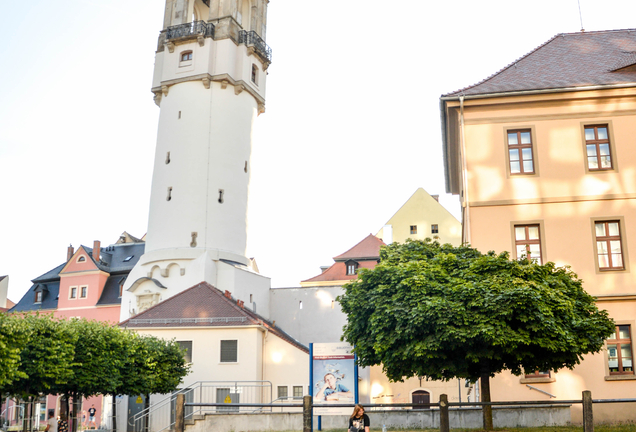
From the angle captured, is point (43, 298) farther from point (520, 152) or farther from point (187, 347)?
point (520, 152)

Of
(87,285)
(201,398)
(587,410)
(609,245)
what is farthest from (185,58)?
(587,410)

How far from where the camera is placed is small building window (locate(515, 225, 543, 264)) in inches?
998

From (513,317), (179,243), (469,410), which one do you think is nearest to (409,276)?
(513,317)

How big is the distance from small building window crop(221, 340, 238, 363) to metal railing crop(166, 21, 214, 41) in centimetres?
2535

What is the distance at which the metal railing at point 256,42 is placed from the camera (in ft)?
173

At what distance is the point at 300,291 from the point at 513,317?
1363 inches

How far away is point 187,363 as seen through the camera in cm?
3703

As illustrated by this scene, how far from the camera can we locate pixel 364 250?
66250mm

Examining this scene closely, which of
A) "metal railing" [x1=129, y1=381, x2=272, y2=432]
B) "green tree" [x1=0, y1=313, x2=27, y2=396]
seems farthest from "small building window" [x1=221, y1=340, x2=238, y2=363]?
"green tree" [x1=0, y1=313, x2=27, y2=396]

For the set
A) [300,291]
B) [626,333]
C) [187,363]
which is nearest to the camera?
[626,333]

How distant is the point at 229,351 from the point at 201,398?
315 centimetres

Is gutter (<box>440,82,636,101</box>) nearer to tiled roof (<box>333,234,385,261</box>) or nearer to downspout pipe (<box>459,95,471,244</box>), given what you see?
downspout pipe (<box>459,95,471,244</box>)

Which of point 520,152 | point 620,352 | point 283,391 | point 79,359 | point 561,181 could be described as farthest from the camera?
point 283,391

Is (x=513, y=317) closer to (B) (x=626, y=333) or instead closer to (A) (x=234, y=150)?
(B) (x=626, y=333)
